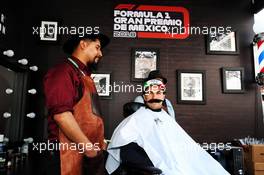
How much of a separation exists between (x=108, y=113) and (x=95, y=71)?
50 centimetres

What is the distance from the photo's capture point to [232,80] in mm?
2840

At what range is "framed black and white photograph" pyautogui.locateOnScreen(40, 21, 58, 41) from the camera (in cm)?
267

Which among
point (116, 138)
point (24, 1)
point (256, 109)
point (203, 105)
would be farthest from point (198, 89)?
point (24, 1)

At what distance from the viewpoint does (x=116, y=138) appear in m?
1.73

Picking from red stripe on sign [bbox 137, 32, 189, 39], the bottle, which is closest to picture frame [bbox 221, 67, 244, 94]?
red stripe on sign [bbox 137, 32, 189, 39]

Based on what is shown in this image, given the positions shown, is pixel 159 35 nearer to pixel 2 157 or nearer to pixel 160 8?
pixel 160 8

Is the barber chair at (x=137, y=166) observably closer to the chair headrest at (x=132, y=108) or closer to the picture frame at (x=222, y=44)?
the chair headrest at (x=132, y=108)

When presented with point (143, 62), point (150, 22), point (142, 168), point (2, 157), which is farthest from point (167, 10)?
point (2, 157)

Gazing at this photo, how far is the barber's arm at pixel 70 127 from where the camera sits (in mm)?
1544

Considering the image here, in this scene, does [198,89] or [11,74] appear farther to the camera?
[198,89]

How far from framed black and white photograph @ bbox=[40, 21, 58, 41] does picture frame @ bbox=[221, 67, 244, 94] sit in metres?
2.03

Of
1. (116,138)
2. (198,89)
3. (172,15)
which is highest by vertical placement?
(172,15)

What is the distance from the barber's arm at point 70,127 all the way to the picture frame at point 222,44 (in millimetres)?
1938

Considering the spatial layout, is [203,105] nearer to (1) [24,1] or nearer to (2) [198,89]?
(2) [198,89]
